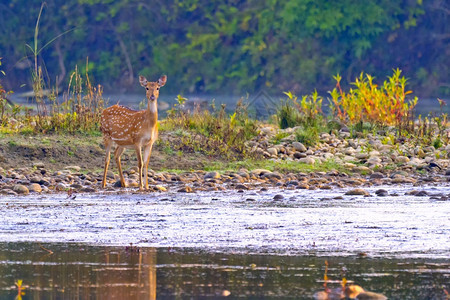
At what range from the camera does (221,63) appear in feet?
160

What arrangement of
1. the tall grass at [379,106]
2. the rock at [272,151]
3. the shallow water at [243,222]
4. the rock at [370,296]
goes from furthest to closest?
the tall grass at [379,106] < the rock at [272,151] < the shallow water at [243,222] < the rock at [370,296]

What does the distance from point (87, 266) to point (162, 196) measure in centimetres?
462

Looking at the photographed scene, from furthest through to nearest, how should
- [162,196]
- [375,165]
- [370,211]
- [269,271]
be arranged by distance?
[375,165], [162,196], [370,211], [269,271]

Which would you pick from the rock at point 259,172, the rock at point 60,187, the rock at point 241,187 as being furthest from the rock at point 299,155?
the rock at point 60,187

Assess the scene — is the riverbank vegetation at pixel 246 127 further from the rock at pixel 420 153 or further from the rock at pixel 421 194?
the rock at pixel 421 194

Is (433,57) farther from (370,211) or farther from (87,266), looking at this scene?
(87,266)

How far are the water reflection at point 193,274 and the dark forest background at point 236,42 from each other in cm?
3509

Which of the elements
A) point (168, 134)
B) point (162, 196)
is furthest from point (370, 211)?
point (168, 134)

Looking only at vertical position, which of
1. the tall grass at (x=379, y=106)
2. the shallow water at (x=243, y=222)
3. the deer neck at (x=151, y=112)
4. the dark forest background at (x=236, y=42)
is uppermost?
the dark forest background at (x=236, y=42)

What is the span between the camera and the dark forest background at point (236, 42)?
45344 mm

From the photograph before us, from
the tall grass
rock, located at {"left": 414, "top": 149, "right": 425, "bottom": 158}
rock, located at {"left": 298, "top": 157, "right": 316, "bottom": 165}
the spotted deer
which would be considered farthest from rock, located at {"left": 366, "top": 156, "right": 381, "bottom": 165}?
the spotted deer

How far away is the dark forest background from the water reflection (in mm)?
35094

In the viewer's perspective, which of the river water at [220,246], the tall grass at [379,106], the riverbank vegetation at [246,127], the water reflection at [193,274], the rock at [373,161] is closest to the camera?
the water reflection at [193,274]

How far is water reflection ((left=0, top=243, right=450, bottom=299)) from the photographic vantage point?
19.4 feet
